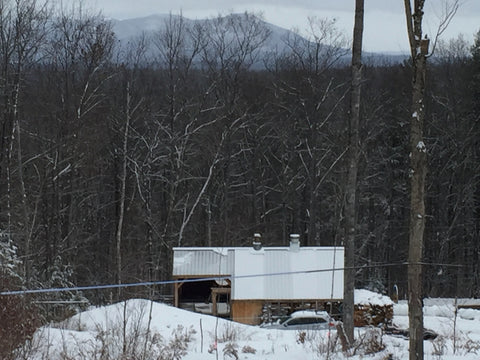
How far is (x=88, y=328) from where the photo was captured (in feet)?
44.3

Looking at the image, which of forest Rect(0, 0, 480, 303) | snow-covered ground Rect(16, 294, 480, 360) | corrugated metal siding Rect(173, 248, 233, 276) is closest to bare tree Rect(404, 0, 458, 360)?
snow-covered ground Rect(16, 294, 480, 360)

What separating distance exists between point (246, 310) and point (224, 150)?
1058 cm

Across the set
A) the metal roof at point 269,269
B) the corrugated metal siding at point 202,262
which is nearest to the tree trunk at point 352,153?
the metal roof at point 269,269

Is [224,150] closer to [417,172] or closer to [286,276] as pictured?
[286,276]

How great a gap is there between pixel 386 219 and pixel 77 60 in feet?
61.1

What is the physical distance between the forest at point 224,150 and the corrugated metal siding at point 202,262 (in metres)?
3.77

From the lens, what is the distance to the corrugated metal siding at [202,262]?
74.7 feet

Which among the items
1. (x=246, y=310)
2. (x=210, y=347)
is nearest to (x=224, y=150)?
(x=246, y=310)

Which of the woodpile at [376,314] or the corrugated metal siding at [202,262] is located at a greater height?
the corrugated metal siding at [202,262]

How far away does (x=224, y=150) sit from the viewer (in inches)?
1200

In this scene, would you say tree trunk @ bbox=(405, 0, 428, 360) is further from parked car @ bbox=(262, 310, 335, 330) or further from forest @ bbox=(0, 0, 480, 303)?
forest @ bbox=(0, 0, 480, 303)

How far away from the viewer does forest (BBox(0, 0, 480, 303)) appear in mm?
26594

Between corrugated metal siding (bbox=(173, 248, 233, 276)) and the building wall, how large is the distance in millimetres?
1393

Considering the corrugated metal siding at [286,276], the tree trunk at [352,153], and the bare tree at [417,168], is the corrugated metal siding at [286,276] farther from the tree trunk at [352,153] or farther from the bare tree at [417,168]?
the bare tree at [417,168]
